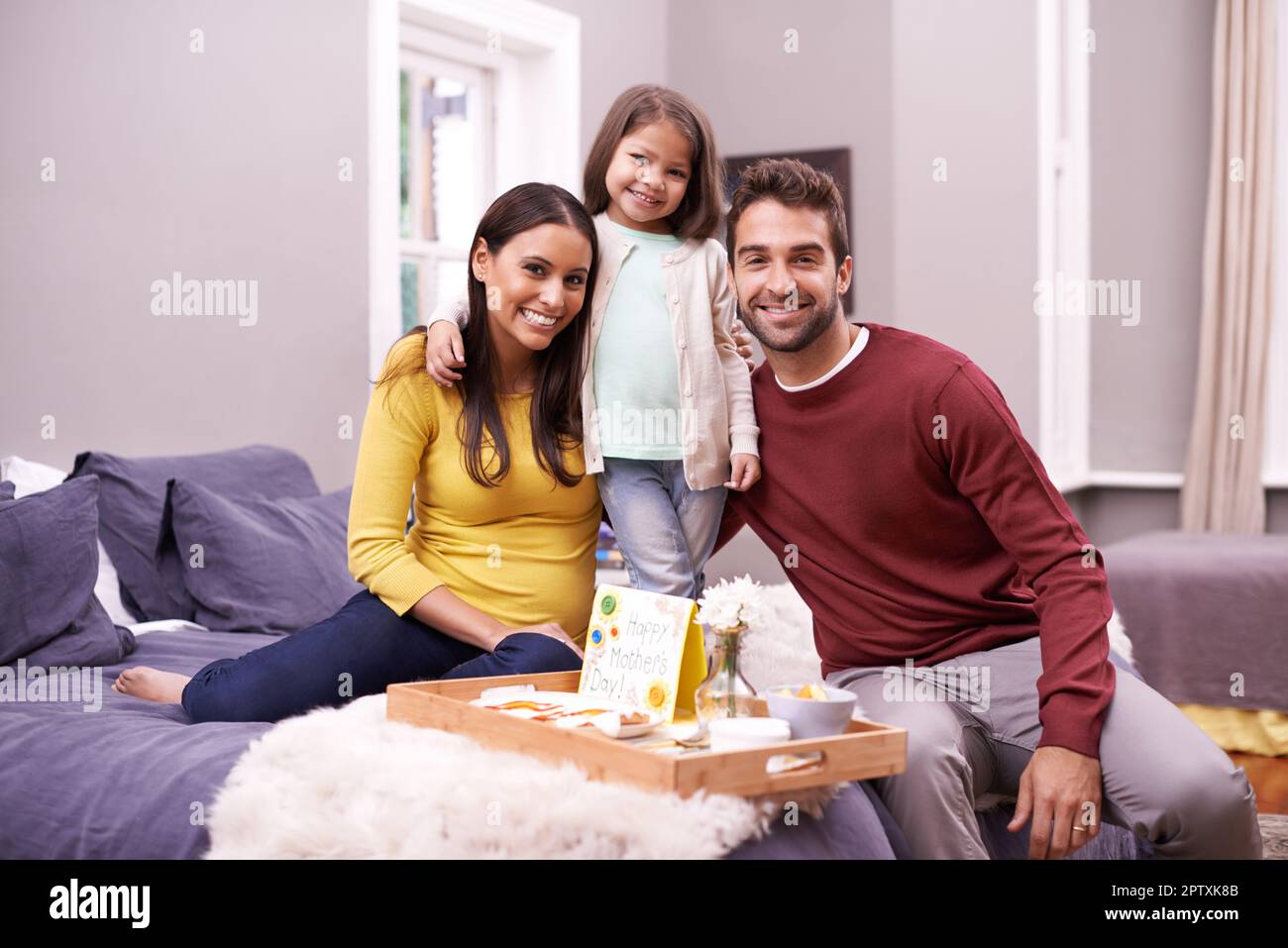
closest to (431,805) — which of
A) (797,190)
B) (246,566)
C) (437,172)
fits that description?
(797,190)

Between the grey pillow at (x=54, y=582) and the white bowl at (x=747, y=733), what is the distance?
1316 mm

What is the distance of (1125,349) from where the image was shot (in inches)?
207

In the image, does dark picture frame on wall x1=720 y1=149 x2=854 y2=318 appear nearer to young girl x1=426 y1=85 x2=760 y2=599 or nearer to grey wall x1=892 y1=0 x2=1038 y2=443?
grey wall x1=892 y1=0 x2=1038 y2=443

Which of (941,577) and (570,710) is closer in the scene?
(570,710)

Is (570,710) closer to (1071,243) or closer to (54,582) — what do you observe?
(54,582)

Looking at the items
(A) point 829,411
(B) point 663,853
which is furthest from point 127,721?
(A) point 829,411

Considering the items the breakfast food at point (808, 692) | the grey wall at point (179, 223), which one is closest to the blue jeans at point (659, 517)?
the breakfast food at point (808, 692)

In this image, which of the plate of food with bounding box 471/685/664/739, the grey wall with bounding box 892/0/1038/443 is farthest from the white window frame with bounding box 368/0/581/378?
the plate of food with bounding box 471/685/664/739

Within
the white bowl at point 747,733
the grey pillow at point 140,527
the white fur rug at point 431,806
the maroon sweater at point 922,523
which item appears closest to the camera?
the white fur rug at point 431,806

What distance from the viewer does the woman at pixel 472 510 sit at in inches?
76.4

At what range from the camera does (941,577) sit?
6.02ft

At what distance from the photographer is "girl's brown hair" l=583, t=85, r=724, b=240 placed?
2162 millimetres

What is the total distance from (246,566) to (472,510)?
858 millimetres

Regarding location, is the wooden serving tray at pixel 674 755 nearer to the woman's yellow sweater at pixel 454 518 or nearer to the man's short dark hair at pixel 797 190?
the woman's yellow sweater at pixel 454 518
